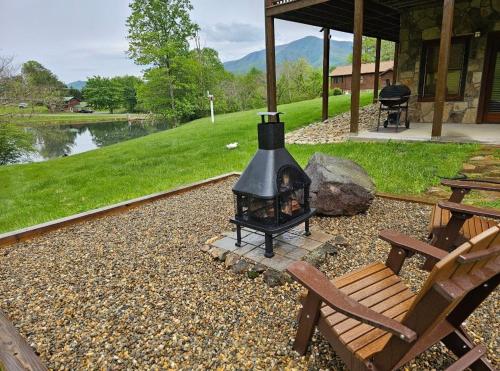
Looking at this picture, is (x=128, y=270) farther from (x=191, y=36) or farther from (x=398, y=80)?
(x=191, y=36)

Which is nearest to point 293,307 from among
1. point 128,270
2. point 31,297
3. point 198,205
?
point 128,270

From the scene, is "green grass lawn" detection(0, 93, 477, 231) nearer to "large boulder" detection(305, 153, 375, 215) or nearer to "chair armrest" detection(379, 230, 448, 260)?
"large boulder" detection(305, 153, 375, 215)

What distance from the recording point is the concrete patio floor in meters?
6.62

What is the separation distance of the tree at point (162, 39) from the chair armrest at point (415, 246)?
23.6 metres

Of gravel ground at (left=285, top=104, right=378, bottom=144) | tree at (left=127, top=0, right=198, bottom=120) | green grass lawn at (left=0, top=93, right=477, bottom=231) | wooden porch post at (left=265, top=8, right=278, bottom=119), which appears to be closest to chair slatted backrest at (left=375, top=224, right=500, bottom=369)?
green grass lawn at (left=0, top=93, right=477, bottom=231)

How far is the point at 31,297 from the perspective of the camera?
8.75 feet

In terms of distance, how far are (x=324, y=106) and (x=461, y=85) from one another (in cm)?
411

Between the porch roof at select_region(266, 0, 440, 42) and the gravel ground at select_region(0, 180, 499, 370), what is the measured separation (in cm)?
619

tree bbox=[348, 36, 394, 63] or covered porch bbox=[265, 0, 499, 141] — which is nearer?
covered porch bbox=[265, 0, 499, 141]

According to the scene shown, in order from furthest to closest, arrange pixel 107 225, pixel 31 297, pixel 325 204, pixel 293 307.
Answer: pixel 107 225 < pixel 325 204 < pixel 31 297 < pixel 293 307

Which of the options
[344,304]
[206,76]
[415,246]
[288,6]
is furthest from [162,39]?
[344,304]

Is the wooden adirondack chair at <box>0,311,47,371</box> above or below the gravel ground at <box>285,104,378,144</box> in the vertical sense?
below

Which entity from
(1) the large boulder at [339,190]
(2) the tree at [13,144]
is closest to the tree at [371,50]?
(2) the tree at [13,144]

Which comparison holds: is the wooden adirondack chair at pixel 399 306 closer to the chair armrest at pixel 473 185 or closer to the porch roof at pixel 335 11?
the chair armrest at pixel 473 185
